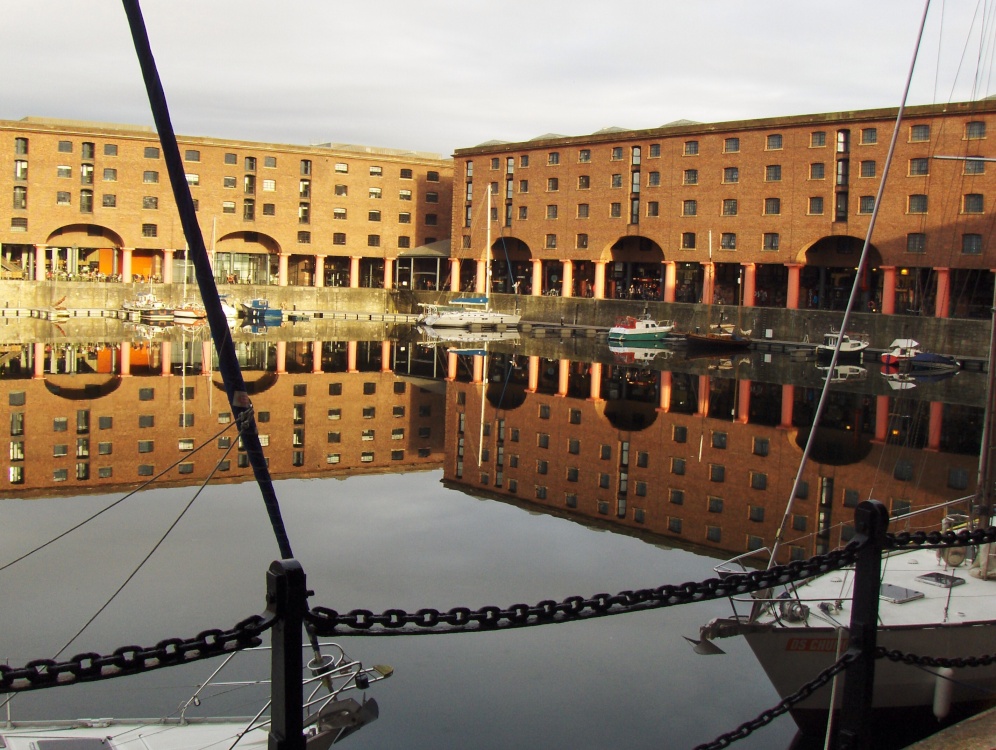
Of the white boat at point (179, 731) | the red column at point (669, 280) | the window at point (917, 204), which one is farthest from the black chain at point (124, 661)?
the red column at point (669, 280)

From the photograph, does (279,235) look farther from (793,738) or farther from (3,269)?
(793,738)

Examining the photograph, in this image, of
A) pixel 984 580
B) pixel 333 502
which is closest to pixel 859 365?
pixel 333 502

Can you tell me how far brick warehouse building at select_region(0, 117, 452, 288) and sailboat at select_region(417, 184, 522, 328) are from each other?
6877 millimetres

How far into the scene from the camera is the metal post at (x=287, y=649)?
3.25m

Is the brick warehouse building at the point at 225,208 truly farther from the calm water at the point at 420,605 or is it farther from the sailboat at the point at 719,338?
the calm water at the point at 420,605

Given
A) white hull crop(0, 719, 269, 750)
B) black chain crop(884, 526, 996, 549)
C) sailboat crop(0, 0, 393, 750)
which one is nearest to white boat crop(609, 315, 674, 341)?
sailboat crop(0, 0, 393, 750)

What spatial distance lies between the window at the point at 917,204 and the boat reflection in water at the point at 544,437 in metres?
10.3

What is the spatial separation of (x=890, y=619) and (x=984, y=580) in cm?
160

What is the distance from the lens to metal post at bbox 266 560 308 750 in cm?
325

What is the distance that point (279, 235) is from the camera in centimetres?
7081

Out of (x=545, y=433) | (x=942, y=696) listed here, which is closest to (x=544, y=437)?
(x=545, y=433)

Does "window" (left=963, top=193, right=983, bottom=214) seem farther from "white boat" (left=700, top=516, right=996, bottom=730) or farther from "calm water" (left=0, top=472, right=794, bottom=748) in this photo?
"white boat" (left=700, top=516, right=996, bottom=730)

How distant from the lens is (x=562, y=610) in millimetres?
3715

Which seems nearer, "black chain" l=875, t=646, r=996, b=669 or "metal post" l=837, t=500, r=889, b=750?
"metal post" l=837, t=500, r=889, b=750
